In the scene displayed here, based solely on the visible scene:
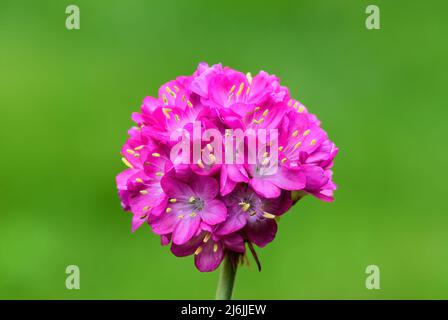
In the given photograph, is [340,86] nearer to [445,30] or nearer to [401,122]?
[401,122]

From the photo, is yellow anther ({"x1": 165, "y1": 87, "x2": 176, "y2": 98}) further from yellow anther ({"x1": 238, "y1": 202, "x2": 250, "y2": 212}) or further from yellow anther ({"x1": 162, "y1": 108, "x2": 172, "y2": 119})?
yellow anther ({"x1": 238, "y1": 202, "x2": 250, "y2": 212})

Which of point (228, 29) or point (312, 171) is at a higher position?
point (228, 29)

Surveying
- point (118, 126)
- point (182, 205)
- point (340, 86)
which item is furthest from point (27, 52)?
point (182, 205)

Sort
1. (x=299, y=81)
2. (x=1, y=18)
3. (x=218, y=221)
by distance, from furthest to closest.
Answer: (x=1, y=18) < (x=299, y=81) < (x=218, y=221)

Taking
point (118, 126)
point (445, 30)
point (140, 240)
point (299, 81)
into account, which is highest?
point (445, 30)

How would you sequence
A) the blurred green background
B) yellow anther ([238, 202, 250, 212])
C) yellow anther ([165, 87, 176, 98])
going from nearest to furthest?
yellow anther ([238, 202, 250, 212]), yellow anther ([165, 87, 176, 98]), the blurred green background

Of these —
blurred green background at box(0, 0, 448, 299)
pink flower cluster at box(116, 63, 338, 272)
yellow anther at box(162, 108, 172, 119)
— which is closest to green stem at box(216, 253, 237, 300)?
pink flower cluster at box(116, 63, 338, 272)
